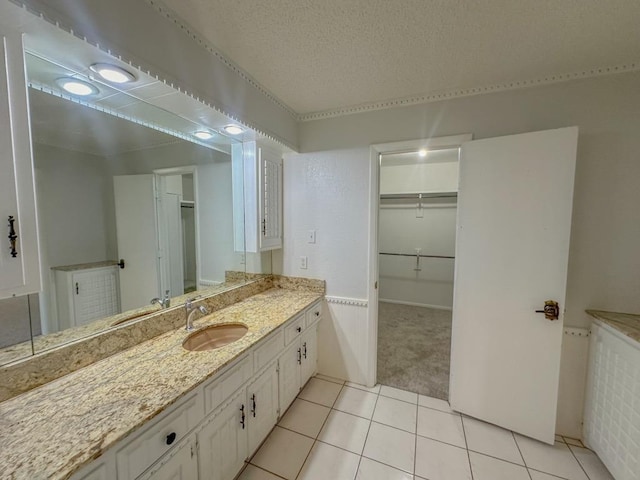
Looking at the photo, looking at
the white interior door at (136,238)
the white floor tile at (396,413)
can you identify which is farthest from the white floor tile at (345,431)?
the white interior door at (136,238)

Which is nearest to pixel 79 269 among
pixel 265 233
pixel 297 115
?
pixel 265 233

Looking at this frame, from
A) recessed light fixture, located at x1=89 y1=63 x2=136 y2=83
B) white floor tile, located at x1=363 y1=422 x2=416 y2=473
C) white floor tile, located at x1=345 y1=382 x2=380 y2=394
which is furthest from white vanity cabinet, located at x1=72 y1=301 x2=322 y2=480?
recessed light fixture, located at x1=89 y1=63 x2=136 y2=83

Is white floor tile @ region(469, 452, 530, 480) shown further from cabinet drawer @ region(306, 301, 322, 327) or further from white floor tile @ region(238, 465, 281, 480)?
cabinet drawer @ region(306, 301, 322, 327)

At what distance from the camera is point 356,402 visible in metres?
2.06

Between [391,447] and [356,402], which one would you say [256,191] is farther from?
[391,447]

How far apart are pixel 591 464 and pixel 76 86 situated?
352 centimetres

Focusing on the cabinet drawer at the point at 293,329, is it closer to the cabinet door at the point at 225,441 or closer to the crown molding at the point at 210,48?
the cabinet door at the point at 225,441

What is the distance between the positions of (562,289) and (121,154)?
9.29ft

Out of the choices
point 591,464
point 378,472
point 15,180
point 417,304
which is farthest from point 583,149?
point 417,304

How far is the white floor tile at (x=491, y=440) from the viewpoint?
161 cm

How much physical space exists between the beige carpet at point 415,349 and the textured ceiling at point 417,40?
2.45 metres

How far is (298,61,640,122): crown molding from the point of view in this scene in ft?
5.09

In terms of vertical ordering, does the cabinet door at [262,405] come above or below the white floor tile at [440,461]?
above

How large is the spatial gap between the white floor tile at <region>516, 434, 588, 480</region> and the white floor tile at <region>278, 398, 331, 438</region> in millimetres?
1318
